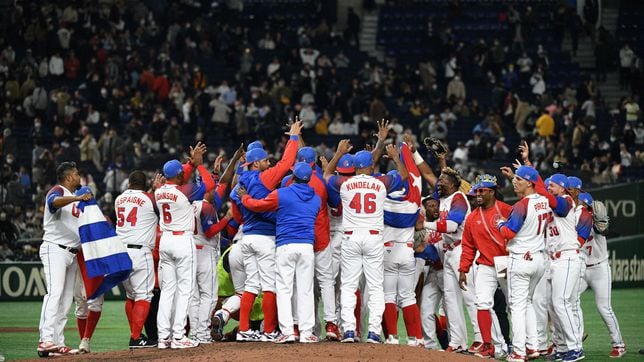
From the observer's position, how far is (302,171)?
1345cm

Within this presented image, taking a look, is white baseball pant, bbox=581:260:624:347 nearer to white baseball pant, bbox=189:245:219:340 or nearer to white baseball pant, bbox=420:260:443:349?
white baseball pant, bbox=420:260:443:349

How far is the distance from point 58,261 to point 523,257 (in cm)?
535

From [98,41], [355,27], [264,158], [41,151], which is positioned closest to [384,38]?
[355,27]

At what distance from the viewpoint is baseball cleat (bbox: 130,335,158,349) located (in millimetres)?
13883

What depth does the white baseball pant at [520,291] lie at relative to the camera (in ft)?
42.7

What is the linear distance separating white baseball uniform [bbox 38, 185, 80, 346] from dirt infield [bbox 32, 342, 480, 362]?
22.8 inches

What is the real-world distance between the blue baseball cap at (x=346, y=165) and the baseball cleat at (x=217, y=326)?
2457 millimetres

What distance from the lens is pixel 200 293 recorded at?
1441 centimetres

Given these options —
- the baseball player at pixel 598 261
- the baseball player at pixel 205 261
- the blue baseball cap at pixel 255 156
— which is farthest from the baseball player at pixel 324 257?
the baseball player at pixel 598 261

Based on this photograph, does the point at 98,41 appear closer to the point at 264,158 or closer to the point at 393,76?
the point at 393,76

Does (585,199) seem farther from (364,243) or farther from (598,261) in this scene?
(364,243)

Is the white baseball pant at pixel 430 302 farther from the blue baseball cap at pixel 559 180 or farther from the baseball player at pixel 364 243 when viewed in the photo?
the blue baseball cap at pixel 559 180

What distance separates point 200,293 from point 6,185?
1416 cm

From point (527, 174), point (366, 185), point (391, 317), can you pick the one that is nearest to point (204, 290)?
point (391, 317)
